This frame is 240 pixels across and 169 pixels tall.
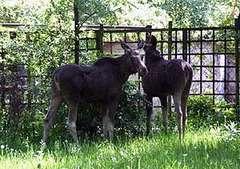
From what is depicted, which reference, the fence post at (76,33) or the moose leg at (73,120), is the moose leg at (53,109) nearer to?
the moose leg at (73,120)

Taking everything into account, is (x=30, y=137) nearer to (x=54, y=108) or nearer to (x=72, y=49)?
(x=54, y=108)

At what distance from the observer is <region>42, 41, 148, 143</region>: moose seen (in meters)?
9.85

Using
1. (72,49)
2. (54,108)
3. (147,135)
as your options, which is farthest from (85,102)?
(72,49)

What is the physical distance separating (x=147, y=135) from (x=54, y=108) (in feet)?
5.71

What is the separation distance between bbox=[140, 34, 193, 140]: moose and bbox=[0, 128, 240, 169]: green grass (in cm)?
102

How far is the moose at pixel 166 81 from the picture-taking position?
10.1 m

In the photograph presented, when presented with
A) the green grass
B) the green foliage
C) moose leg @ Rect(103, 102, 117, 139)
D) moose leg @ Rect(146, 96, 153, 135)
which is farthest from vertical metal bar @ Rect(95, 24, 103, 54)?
the green grass

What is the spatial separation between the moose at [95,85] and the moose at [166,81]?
0.56 meters

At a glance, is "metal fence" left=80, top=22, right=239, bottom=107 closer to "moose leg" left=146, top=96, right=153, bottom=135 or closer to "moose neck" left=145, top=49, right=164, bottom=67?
"moose neck" left=145, top=49, right=164, bottom=67

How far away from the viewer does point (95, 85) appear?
10039mm

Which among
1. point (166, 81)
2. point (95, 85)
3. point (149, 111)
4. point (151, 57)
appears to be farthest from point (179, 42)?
point (95, 85)

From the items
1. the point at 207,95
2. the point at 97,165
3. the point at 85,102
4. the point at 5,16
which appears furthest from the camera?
the point at 5,16

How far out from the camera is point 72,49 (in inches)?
476

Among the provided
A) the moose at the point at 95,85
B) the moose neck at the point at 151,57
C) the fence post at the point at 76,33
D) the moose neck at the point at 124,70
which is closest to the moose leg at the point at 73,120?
the moose at the point at 95,85
